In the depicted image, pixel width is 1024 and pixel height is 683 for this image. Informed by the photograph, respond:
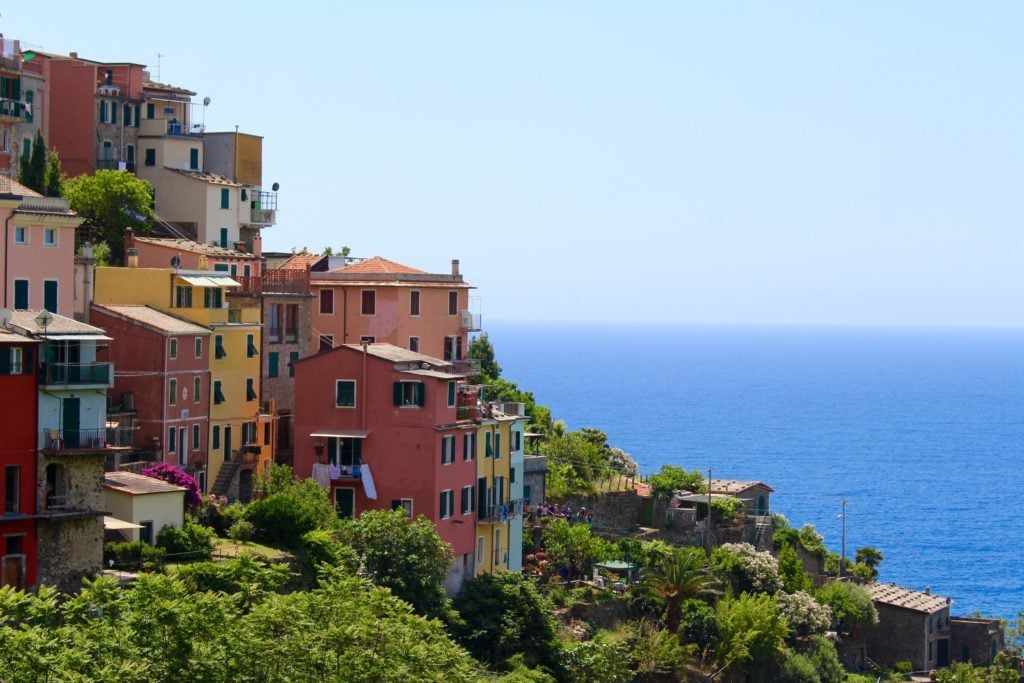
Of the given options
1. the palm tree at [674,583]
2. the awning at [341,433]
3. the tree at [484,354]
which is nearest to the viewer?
the awning at [341,433]

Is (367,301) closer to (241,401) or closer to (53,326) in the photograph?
(241,401)

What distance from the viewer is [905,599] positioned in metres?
Result: 74.7

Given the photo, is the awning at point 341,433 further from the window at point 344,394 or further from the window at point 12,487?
the window at point 12,487

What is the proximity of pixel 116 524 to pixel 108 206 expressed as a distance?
848 inches

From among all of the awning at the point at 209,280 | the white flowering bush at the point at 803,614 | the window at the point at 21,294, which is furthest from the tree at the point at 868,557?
the window at the point at 21,294

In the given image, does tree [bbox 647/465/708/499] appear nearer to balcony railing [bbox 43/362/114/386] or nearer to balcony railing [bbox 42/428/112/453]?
balcony railing [bbox 43/362/114/386]

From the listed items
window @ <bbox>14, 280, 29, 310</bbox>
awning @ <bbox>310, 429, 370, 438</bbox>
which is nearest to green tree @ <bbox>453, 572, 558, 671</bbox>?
awning @ <bbox>310, 429, 370, 438</bbox>

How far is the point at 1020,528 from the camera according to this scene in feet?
394

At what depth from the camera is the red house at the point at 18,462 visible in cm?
4438

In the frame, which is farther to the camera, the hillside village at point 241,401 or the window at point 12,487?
the hillside village at point 241,401

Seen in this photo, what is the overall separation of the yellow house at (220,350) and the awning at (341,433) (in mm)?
3353

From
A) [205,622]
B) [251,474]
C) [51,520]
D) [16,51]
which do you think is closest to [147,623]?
[205,622]

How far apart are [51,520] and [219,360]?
14.7 metres

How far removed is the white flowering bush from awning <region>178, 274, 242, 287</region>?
2198 centimetres
